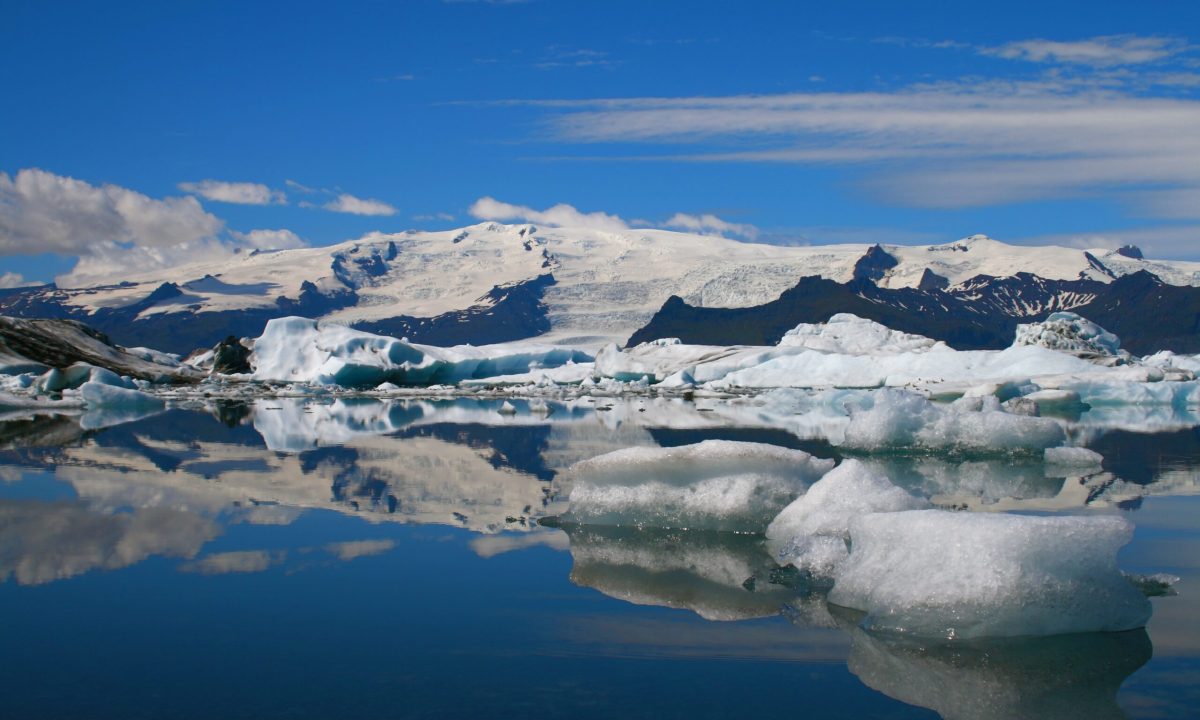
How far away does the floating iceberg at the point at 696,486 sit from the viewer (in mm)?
6961

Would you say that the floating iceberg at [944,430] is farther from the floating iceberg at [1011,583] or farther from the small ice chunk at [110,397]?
the small ice chunk at [110,397]

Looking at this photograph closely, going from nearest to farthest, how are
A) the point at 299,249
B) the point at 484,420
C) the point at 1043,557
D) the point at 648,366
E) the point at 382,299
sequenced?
the point at 1043,557, the point at 484,420, the point at 648,366, the point at 382,299, the point at 299,249

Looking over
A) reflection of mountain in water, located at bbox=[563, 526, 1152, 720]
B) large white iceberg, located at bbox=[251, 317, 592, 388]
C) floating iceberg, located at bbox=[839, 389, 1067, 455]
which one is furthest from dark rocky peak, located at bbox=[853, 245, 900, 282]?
reflection of mountain in water, located at bbox=[563, 526, 1152, 720]

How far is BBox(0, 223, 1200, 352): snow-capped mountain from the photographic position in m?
110

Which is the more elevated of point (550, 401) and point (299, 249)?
point (299, 249)

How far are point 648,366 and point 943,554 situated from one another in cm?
3942

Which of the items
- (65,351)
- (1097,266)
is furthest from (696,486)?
(1097,266)

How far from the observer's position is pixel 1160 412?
23.8 meters

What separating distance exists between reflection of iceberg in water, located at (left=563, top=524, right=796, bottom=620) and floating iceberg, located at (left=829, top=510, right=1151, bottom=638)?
69 centimetres

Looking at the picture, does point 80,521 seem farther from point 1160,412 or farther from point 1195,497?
point 1160,412

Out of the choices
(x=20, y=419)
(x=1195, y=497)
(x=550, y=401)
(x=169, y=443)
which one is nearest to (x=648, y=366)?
(x=550, y=401)

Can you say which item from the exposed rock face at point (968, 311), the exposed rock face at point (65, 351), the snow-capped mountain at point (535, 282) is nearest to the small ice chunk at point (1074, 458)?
the exposed rock face at point (65, 351)

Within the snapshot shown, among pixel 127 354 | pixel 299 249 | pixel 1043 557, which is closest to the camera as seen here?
pixel 1043 557

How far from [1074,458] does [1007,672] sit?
7.43 meters
